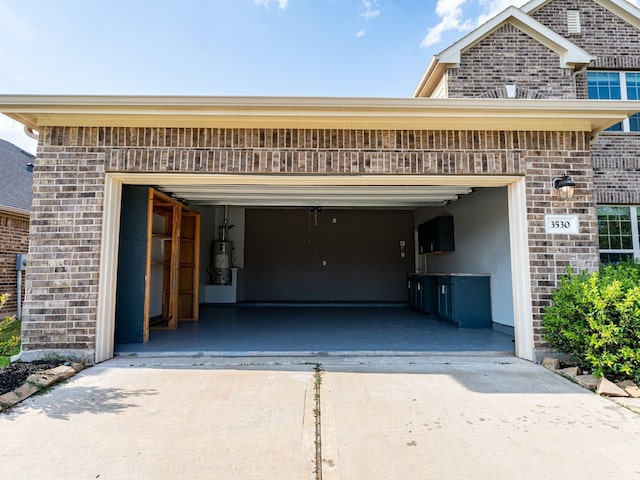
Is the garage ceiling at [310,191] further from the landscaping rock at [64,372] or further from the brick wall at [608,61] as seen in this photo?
the landscaping rock at [64,372]

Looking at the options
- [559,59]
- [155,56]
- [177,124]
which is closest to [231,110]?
[177,124]

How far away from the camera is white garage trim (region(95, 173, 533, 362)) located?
4.39m

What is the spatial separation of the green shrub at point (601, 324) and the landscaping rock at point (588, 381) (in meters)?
0.07

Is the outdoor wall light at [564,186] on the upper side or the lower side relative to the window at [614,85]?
lower

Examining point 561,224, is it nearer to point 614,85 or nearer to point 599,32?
point 614,85

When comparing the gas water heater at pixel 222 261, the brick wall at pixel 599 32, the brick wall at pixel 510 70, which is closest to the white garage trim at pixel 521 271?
the brick wall at pixel 510 70

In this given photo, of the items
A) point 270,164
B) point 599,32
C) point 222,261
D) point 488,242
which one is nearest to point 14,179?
point 222,261

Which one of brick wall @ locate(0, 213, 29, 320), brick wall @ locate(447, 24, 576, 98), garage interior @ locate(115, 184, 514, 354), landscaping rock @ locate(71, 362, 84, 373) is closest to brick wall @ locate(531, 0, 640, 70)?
brick wall @ locate(447, 24, 576, 98)

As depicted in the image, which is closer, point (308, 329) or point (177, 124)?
point (177, 124)

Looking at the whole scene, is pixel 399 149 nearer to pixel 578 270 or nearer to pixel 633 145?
pixel 578 270

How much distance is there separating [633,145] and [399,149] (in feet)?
18.4

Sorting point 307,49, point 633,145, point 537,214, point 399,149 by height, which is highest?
point 307,49

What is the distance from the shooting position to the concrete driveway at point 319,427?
2.13 m

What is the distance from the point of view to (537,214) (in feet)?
14.6
